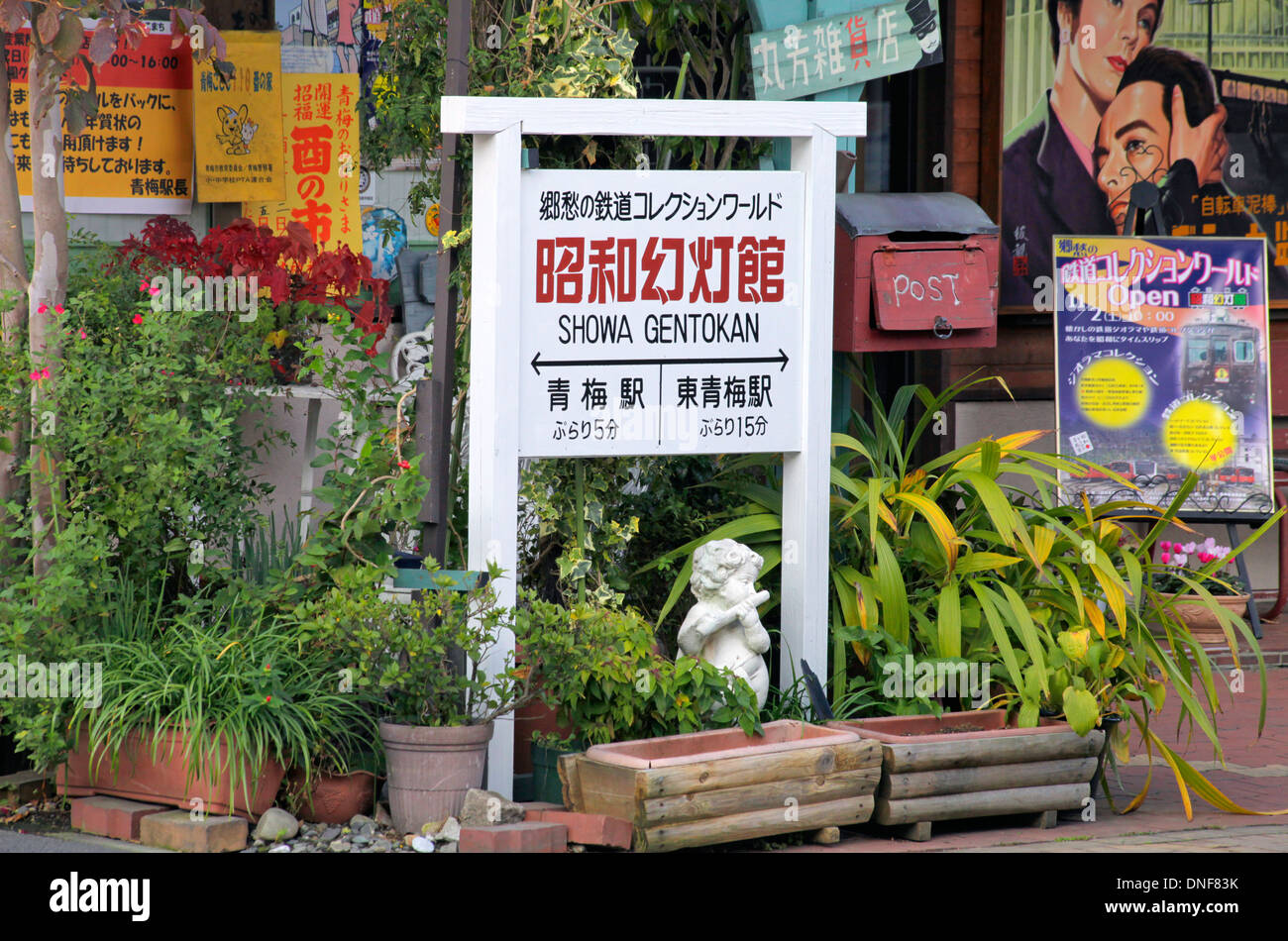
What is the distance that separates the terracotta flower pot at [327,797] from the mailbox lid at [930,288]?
2728 mm

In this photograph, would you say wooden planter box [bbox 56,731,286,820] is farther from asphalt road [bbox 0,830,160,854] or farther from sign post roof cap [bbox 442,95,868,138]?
sign post roof cap [bbox 442,95,868,138]

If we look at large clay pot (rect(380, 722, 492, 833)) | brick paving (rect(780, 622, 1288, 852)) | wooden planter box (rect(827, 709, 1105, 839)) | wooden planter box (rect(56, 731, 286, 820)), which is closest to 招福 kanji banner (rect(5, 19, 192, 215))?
wooden planter box (rect(56, 731, 286, 820))

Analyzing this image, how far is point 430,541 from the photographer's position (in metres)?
5.45

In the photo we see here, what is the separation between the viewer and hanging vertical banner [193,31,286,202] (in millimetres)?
7480

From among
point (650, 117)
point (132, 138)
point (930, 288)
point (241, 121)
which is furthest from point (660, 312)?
point (132, 138)

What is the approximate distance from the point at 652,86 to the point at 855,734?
4.20 m

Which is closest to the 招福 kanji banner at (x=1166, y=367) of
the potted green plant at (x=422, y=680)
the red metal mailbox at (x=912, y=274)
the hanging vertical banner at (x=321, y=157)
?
the red metal mailbox at (x=912, y=274)

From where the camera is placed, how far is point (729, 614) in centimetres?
546

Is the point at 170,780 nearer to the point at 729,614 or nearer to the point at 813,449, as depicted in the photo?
the point at 729,614

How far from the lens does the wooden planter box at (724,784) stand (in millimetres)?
4832

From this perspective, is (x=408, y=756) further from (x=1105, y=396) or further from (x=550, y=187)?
(x=1105, y=396)

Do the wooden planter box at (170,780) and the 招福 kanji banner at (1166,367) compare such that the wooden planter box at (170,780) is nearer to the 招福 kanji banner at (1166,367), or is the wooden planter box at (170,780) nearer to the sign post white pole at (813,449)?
the sign post white pole at (813,449)

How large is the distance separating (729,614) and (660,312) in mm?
1060

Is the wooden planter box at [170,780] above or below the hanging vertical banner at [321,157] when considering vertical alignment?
below
